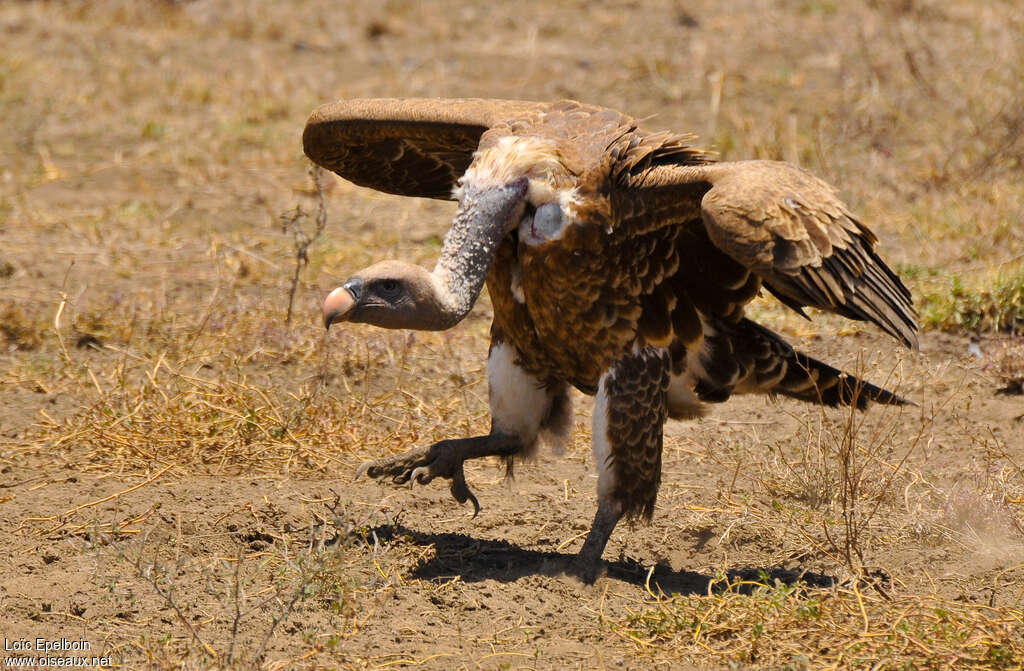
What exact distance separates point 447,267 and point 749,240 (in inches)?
41.1

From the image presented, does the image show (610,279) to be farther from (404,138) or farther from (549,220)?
(404,138)

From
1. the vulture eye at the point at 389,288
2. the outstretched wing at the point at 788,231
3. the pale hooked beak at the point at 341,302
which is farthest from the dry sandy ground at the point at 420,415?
the vulture eye at the point at 389,288

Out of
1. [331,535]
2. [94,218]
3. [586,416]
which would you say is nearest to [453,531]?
[331,535]

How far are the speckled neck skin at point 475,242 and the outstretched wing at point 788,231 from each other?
16.6 inches

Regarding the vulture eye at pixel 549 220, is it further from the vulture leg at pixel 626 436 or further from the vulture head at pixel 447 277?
the vulture leg at pixel 626 436

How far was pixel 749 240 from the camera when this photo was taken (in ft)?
13.6

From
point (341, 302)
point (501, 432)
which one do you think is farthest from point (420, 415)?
point (341, 302)

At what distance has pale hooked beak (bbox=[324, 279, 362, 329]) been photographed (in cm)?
413

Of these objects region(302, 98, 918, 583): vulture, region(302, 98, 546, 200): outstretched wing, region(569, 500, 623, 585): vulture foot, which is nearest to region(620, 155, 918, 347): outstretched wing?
region(302, 98, 918, 583): vulture

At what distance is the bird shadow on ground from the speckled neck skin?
2.90ft

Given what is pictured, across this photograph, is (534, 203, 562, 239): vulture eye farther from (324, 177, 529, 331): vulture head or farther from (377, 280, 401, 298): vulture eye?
(377, 280, 401, 298): vulture eye

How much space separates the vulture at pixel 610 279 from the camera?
14.2 feet

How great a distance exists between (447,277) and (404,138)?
1000 mm

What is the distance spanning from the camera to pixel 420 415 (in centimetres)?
584
